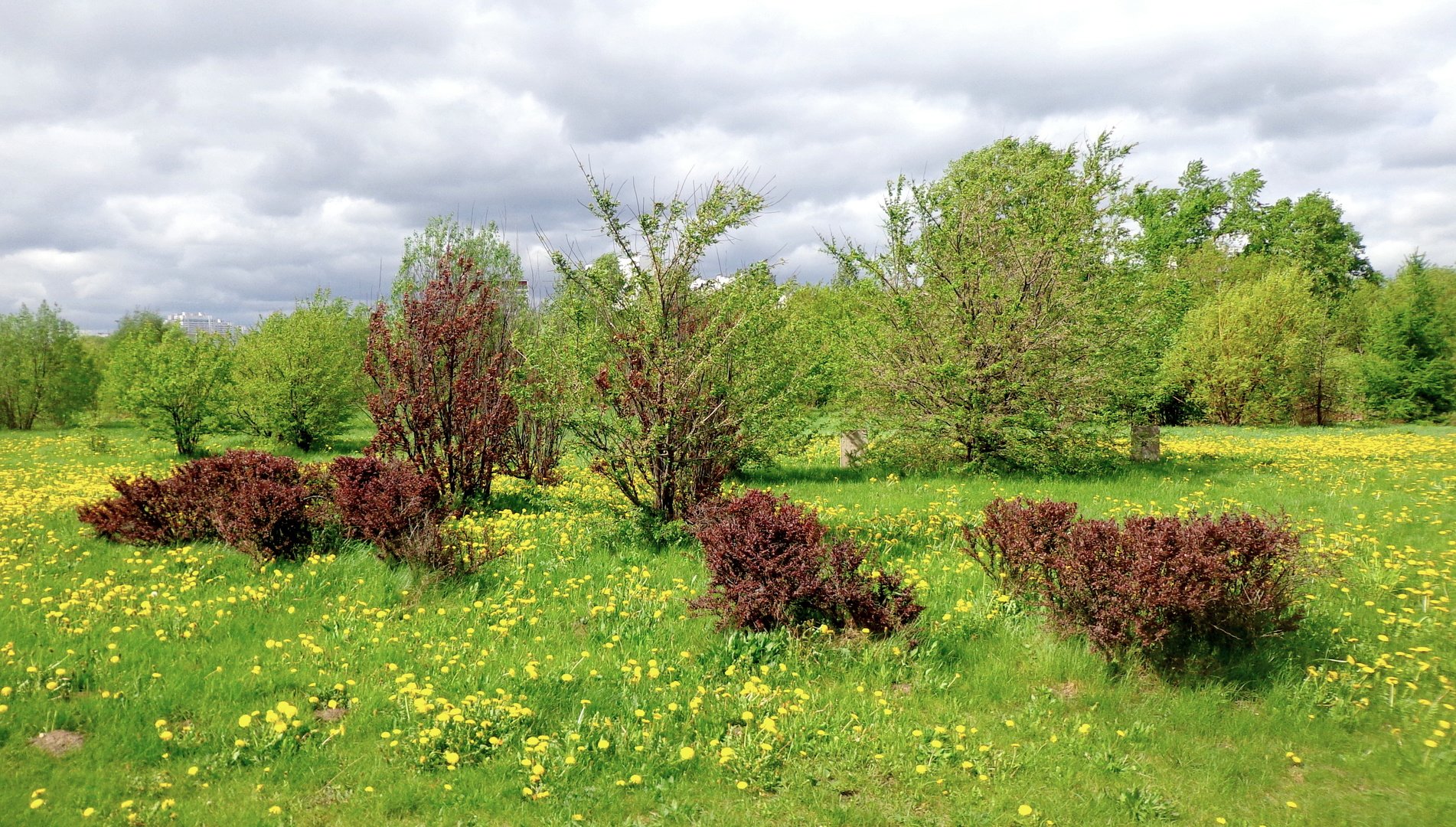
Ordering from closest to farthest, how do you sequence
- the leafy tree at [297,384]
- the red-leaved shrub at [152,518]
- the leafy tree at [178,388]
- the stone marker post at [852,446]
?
the red-leaved shrub at [152,518], the stone marker post at [852,446], the leafy tree at [178,388], the leafy tree at [297,384]

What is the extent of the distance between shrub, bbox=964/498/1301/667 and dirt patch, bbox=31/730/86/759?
6096 millimetres

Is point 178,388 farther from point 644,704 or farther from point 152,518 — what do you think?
point 644,704

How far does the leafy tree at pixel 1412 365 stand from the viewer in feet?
98.3

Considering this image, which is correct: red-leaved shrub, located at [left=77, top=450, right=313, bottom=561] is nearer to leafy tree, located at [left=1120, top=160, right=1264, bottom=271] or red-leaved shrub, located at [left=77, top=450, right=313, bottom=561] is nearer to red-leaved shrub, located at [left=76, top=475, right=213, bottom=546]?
red-leaved shrub, located at [left=76, top=475, right=213, bottom=546]

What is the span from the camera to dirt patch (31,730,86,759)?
4113 millimetres

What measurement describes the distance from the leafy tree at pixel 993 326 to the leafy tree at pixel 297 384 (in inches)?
562

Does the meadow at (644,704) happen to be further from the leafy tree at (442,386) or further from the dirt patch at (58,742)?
the leafy tree at (442,386)

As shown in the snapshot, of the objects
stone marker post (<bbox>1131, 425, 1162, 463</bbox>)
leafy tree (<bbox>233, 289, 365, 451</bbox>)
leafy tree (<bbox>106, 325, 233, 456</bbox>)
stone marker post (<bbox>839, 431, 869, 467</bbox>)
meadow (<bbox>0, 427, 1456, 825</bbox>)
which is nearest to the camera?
meadow (<bbox>0, 427, 1456, 825</bbox>)

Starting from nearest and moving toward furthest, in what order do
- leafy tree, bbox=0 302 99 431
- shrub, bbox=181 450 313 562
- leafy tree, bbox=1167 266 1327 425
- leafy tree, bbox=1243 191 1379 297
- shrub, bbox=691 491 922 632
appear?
1. shrub, bbox=691 491 922 632
2. shrub, bbox=181 450 313 562
3. leafy tree, bbox=1167 266 1327 425
4. leafy tree, bbox=0 302 99 431
5. leafy tree, bbox=1243 191 1379 297

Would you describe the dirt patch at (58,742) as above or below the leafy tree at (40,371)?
below

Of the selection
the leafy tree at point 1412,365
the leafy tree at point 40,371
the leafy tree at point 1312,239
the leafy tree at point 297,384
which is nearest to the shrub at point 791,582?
the leafy tree at point 297,384

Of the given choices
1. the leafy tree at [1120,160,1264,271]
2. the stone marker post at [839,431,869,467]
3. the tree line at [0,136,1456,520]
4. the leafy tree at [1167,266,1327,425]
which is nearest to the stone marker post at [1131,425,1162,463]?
the tree line at [0,136,1456,520]

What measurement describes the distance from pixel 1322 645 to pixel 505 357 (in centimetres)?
986

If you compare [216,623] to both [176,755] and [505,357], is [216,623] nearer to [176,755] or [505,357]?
[176,755]
